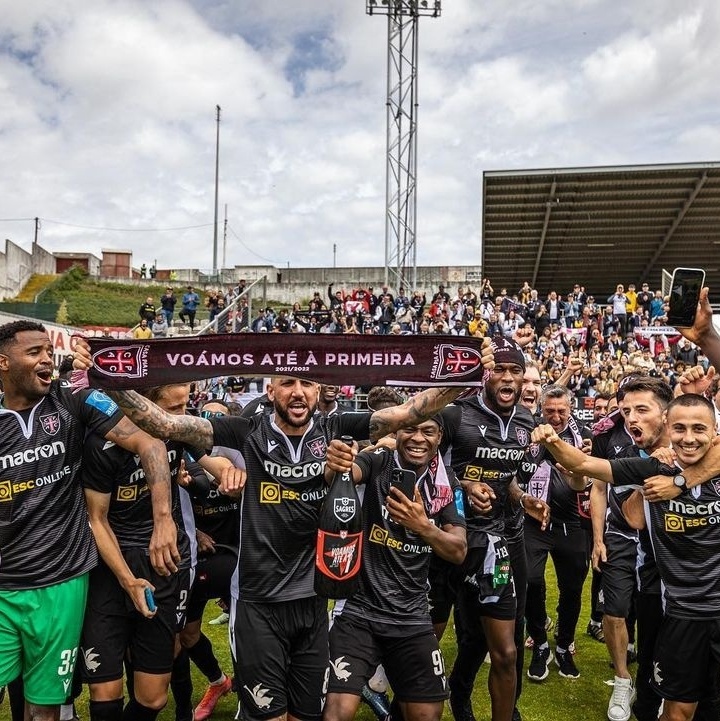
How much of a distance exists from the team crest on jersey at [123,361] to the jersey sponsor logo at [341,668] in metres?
1.87

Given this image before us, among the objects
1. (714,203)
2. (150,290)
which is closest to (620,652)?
(714,203)

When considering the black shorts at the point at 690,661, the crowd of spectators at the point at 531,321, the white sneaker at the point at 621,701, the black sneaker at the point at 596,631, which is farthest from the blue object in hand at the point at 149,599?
the crowd of spectators at the point at 531,321

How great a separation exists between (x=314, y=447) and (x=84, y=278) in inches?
1677

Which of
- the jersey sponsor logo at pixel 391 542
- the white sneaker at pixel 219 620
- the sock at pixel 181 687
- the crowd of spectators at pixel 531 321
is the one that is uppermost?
the crowd of spectators at pixel 531 321

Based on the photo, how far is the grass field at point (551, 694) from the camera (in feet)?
16.9

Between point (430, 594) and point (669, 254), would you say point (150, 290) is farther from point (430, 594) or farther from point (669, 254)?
point (430, 594)

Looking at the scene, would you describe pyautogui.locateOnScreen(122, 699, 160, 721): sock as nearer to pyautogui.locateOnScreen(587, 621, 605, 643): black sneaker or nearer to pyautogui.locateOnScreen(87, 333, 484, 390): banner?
pyautogui.locateOnScreen(87, 333, 484, 390): banner

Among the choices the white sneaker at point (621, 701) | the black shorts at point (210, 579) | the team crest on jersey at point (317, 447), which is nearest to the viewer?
the team crest on jersey at point (317, 447)

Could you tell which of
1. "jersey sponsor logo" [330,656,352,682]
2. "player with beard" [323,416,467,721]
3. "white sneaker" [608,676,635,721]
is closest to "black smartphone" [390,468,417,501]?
"player with beard" [323,416,467,721]

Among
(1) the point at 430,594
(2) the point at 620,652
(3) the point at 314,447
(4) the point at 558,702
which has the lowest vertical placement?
(4) the point at 558,702

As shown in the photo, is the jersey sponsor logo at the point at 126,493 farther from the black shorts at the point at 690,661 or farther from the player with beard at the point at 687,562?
the black shorts at the point at 690,661

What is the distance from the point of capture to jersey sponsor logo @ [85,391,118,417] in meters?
3.99

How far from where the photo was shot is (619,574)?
5410 millimetres

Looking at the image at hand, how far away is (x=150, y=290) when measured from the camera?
4309 centimetres
